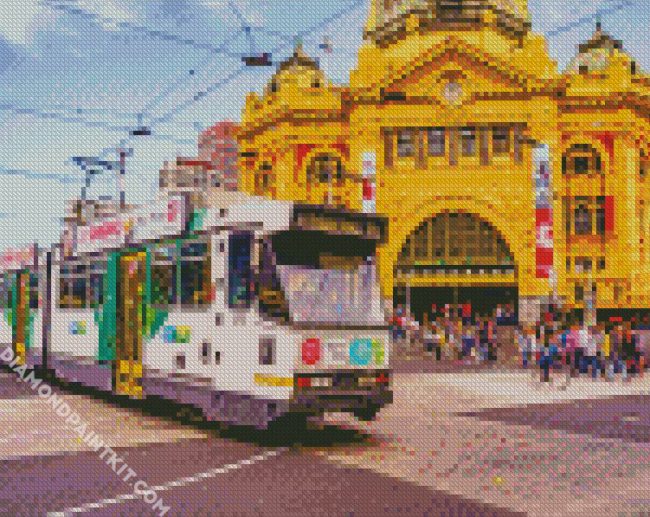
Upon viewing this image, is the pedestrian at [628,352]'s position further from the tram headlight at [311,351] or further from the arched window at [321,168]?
the arched window at [321,168]

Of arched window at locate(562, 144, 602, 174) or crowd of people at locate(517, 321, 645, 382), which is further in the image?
arched window at locate(562, 144, 602, 174)

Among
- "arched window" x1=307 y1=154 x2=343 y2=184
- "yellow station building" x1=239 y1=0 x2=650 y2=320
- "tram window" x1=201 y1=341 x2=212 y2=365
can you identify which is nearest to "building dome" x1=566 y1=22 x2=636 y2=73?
"yellow station building" x1=239 y1=0 x2=650 y2=320

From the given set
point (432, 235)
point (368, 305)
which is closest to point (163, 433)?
point (368, 305)

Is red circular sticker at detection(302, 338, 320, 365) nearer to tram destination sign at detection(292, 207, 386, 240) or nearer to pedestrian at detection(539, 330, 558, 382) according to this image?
tram destination sign at detection(292, 207, 386, 240)

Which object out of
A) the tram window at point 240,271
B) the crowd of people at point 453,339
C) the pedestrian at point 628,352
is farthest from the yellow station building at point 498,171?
the tram window at point 240,271

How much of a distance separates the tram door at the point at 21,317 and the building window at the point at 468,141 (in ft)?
96.5

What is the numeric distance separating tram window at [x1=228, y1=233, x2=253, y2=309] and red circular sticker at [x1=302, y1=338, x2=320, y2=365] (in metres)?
0.96

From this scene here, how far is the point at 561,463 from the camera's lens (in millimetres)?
11133

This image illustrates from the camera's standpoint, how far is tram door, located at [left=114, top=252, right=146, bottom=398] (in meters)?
15.0

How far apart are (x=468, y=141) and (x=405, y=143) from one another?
128 inches

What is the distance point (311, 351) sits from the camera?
11.5 m

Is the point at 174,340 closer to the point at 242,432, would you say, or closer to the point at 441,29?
the point at 242,432

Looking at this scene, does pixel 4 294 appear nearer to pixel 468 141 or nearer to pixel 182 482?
pixel 182 482

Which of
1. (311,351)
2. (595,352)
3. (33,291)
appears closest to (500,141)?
(595,352)
